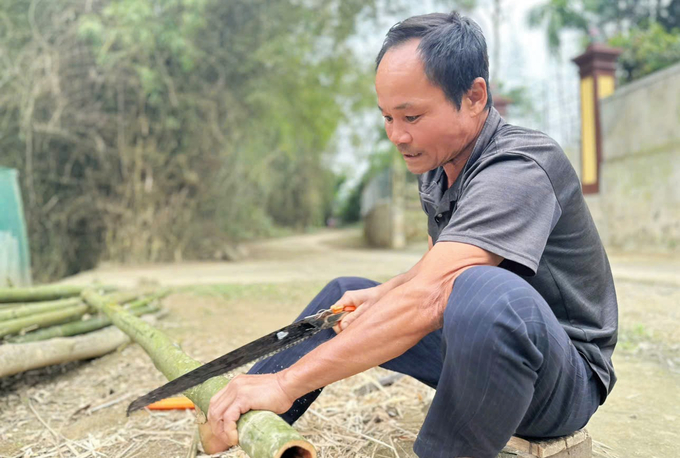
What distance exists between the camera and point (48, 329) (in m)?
3.17

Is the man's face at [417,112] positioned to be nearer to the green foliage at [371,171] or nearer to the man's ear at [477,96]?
the man's ear at [477,96]

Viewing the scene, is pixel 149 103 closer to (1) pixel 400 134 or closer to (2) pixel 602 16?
(1) pixel 400 134

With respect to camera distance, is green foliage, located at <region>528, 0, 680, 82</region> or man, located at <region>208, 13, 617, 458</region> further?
green foliage, located at <region>528, 0, 680, 82</region>

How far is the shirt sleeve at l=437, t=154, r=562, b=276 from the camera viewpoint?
132 cm

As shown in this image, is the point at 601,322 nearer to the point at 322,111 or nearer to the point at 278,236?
the point at 322,111

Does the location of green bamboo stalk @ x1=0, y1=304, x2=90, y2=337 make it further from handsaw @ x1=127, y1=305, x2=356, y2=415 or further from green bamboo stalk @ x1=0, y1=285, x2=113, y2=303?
handsaw @ x1=127, y1=305, x2=356, y2=415

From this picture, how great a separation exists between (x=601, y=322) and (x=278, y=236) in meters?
22.0

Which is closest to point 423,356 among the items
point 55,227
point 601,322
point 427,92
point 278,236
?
point 601,322

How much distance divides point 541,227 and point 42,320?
282 centimetres

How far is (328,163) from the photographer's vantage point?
79.8 feet

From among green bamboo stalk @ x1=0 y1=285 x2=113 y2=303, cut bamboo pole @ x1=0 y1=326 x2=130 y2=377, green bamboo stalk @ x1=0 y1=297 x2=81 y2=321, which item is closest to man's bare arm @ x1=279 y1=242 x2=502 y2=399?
cut bamboo pole @ x1=0 y1=326 x2=130 y2=377

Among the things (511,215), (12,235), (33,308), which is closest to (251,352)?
(511,215)

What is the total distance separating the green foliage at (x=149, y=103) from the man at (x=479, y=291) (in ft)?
23.8

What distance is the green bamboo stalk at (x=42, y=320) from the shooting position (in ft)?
9.59
